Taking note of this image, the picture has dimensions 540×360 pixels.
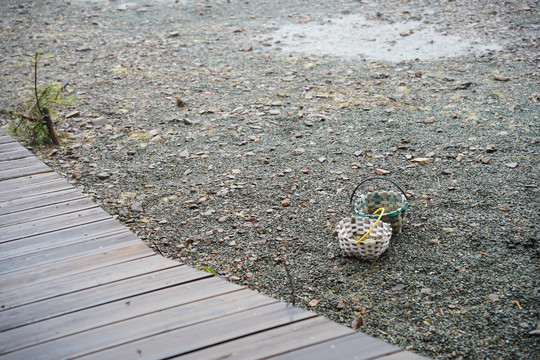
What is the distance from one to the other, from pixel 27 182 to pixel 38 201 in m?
0.39

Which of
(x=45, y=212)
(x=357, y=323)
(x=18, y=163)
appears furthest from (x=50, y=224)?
(x=357, y=323)

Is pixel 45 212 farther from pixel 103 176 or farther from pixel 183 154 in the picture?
pixel 183 154

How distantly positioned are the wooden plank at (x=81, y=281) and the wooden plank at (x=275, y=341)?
0.65 meters

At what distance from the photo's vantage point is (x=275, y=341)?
194cm

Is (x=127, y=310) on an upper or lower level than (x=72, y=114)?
upper

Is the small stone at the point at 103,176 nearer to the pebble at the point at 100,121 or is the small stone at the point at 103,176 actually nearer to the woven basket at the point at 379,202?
the pebble at the point at 100,121

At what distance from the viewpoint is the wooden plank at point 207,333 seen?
1.91 metres

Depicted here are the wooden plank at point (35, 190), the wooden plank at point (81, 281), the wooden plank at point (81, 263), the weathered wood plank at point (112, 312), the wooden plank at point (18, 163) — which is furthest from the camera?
the wooden plank at point (18, 163)

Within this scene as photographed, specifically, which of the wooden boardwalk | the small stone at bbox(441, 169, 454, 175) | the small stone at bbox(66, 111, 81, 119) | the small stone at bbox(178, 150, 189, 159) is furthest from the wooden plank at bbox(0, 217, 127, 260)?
the small stone at bbox(66, 111, 81, 119)

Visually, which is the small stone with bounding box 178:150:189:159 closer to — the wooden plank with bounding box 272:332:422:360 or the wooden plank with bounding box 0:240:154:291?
the wooden plank with bounding box 0:240:154:291

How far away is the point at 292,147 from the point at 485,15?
5300 millimetres

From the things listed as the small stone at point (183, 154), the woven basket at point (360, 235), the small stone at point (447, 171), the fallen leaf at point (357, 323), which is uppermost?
the woven basket at point (360, 235)

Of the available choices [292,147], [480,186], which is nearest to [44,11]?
[292,147]

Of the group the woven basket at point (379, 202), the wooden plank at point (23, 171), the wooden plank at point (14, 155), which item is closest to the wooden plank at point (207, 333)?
the woven basket at point (379, 202)
